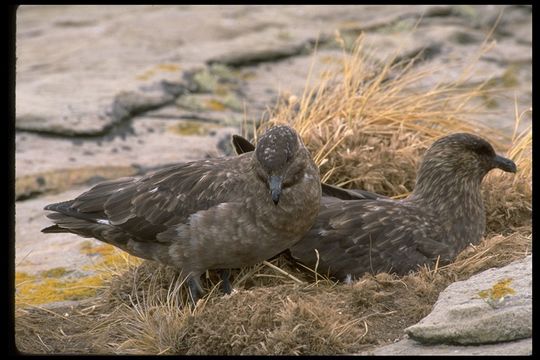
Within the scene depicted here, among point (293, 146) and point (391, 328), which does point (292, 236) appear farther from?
point (391, 328)

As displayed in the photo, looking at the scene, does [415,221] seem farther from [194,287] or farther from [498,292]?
[498,292]

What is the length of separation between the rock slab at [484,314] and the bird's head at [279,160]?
1.14m

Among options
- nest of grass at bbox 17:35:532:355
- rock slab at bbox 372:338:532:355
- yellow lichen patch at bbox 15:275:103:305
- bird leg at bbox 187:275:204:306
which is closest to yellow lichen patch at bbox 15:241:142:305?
yellow lichen patch at bbox 15:275:103:305

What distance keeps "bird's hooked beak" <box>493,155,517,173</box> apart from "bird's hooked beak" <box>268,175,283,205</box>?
1.63 meters

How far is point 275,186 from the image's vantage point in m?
5.57

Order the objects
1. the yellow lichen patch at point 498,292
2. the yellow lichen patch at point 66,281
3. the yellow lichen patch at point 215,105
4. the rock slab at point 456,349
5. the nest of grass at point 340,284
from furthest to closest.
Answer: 1. the yellow lichen patch at point 215,105
2. the yellow lichen patch at point 66,281
3. the nest of grass at point 340,284
4. the yellow lichen patch at point 498,292
5. the rock slab at point 456,349

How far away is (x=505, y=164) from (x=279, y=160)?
5.43 ft

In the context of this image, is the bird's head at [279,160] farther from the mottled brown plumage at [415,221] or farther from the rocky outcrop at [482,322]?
the rocky outcrop at [482,322]

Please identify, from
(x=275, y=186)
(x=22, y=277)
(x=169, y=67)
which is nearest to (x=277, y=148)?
Answer: (x=275, y=186)

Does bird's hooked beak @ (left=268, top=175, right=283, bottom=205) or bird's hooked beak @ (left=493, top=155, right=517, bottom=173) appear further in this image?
bird's hooked beak @ (left=493, top=155, right=517, bottom=173)

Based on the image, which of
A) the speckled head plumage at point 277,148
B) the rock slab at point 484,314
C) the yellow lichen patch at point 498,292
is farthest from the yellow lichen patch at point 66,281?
the yellow lichen patch at point 498,292

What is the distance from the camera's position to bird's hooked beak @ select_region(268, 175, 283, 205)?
18.0 ft

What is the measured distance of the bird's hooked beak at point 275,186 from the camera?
216 inches

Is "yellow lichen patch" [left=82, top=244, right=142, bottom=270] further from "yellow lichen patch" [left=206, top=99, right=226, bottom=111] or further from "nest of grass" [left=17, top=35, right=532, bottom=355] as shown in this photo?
"yellow lichen patch" [left=206, top=99, right=226, bottom=111]
